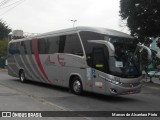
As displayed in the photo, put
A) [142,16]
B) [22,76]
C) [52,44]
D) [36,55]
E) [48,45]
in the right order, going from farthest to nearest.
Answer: [142,16], [22,76], [36,55], [48,45], [52,44]

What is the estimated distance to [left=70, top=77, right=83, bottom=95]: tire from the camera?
50.1ft

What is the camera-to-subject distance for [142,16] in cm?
2212

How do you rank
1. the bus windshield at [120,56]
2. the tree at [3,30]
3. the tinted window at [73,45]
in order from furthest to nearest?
the tree at [3,30] → the tinted window at [73,45] → the bus windshield at [120,56]

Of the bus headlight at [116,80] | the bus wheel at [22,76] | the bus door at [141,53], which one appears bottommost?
the bus wheel at [22,76]

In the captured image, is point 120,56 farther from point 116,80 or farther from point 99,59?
point 116,80

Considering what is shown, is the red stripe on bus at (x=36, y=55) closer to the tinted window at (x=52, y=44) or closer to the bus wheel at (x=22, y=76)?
the tinted window at (x=52, y=44)

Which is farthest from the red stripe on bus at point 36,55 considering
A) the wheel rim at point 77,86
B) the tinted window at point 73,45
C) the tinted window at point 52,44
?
the wheel rim at point 77,86

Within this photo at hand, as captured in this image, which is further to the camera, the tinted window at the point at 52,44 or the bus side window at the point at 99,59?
the tinted window at the point at 52,44

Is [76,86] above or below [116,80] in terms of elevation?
below

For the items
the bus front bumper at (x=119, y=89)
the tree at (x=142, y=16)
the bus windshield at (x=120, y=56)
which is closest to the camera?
the bus front bumper at (x=119, y=89)

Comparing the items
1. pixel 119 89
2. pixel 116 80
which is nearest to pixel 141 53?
pixel 116 80

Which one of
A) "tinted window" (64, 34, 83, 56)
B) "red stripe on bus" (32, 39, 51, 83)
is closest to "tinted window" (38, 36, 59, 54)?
"red stripe on bus" (32, 39, 51, 83)

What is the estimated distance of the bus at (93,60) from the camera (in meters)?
13.5

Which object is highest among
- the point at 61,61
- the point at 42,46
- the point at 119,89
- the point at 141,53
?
the point at 42,46
